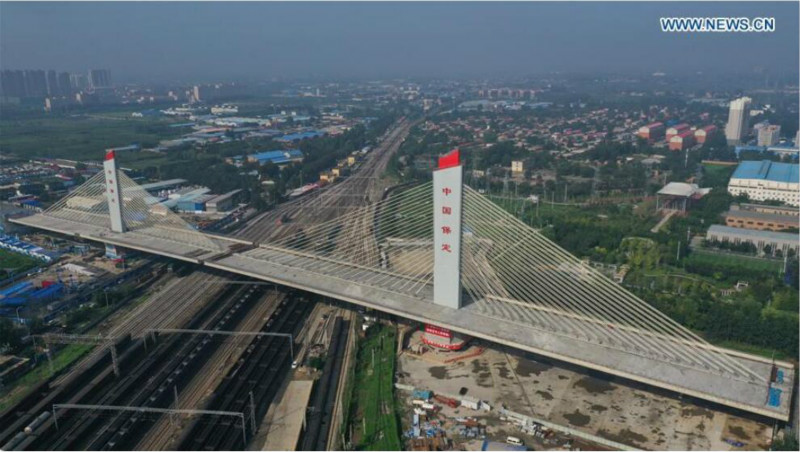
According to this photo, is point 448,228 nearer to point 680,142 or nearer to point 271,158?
point 271,158

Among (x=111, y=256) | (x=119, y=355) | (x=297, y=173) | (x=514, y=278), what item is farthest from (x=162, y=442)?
(x=297, y=173)

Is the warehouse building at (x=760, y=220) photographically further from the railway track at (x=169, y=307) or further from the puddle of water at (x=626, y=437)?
the railway track at (x=169, y=307)

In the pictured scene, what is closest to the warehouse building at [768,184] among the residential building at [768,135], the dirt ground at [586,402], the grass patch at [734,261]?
the grass patch at [734,261]

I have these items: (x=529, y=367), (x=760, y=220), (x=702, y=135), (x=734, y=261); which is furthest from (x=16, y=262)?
(x=702, y=135)

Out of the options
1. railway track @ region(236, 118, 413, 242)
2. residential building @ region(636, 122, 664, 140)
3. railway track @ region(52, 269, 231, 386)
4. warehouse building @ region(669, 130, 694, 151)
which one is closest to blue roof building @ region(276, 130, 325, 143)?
railway track @ region(236, 118, 413, 242)

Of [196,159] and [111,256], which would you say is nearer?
[111,256]

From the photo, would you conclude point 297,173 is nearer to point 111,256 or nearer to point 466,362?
point 111,256

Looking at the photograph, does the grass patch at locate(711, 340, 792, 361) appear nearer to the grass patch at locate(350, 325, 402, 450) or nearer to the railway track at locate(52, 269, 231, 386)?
the grass patch at locate(350, 325, 402, 450)
